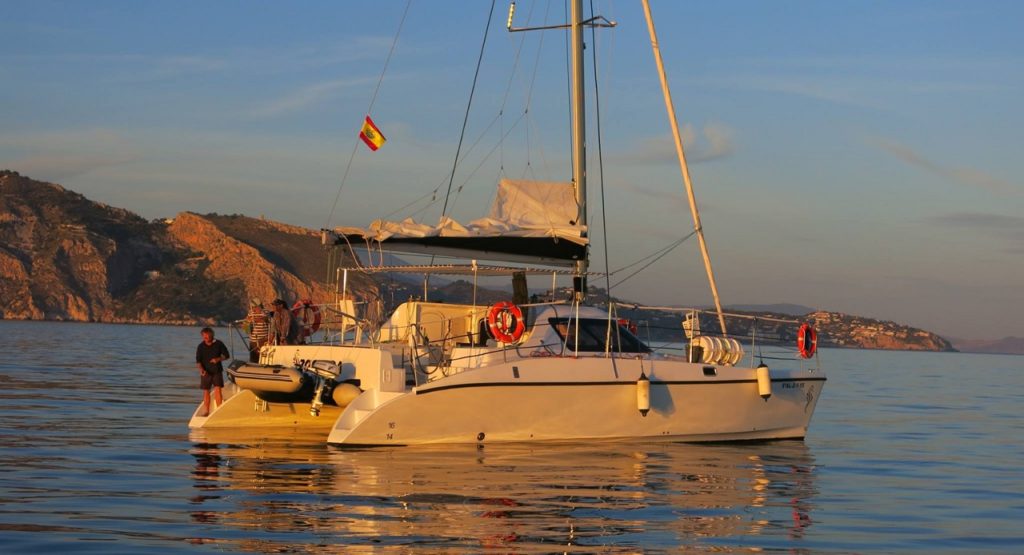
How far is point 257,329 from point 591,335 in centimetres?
477

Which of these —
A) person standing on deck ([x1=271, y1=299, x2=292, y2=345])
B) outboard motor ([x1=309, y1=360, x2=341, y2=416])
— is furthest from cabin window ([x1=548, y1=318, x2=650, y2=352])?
person standing on deck ([x1=271, y1=299, x2=292, y2=345])

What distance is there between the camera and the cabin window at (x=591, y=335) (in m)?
16.4

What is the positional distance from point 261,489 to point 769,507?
4.71m

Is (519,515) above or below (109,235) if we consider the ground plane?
below

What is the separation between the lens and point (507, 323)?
15828mm

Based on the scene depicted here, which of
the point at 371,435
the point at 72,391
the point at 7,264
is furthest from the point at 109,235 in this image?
the point at 371,435

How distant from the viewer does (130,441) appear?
619 inches

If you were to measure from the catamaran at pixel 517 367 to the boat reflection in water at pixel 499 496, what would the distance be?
1.17 feet

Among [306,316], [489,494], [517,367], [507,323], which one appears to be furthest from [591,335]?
[489,494]

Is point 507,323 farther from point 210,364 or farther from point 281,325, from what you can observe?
point 210,364

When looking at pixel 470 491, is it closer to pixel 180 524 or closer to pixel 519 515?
pixel 519 515

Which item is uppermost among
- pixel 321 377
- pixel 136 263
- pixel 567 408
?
pixel 136 263

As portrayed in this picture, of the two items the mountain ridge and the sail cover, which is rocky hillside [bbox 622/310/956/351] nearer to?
the sail cover

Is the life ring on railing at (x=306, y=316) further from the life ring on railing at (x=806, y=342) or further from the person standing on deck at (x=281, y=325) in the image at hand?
the life ring on railing at (x=806, y=342)
